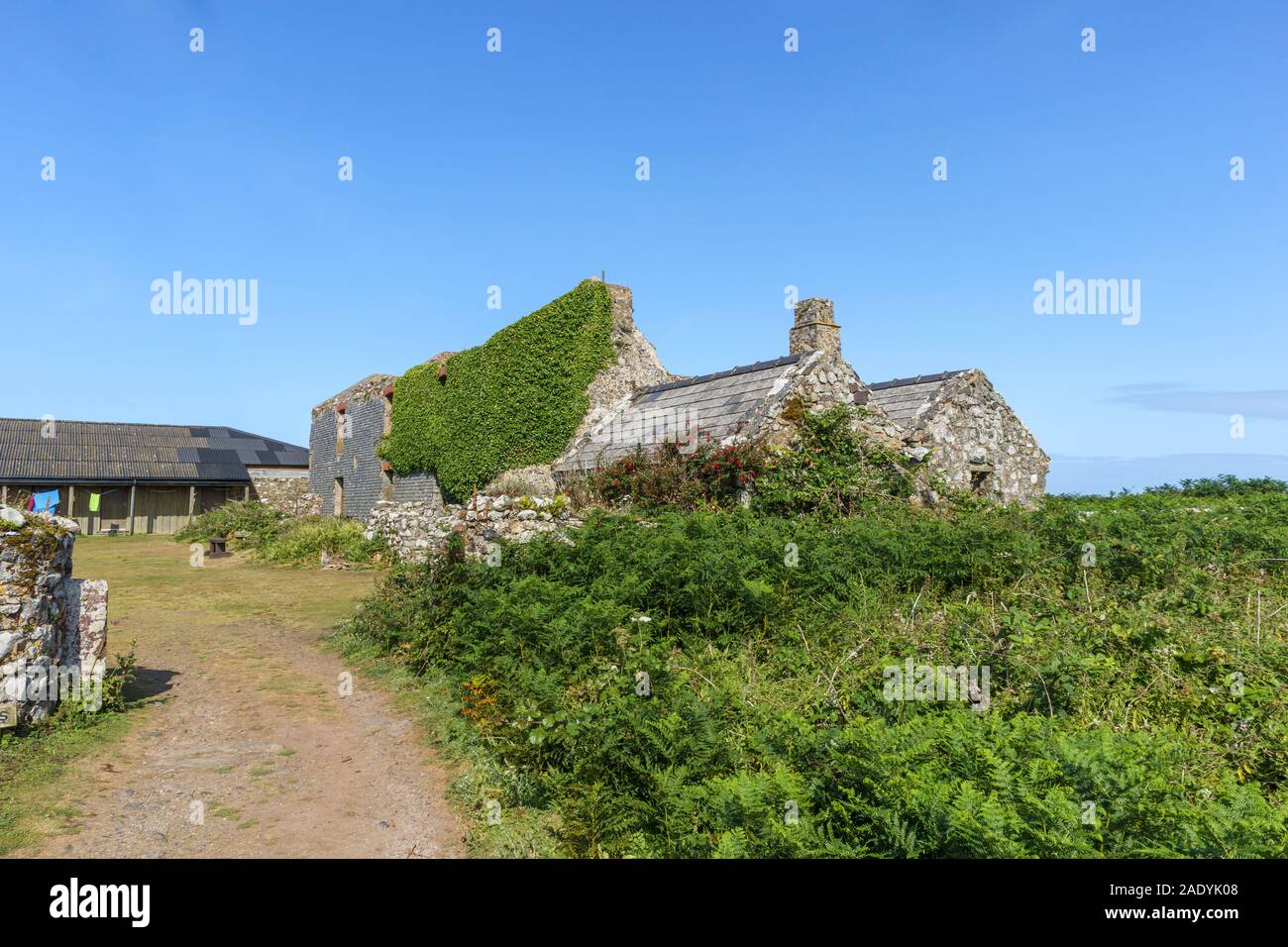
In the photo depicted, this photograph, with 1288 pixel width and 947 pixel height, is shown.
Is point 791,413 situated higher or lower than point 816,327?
lower

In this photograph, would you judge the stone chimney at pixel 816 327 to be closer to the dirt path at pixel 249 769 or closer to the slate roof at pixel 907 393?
the slate roof at pixel 907 393

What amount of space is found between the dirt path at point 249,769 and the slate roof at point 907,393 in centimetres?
1268

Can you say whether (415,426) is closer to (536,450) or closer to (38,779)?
(536,450)

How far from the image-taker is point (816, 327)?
17.3 m

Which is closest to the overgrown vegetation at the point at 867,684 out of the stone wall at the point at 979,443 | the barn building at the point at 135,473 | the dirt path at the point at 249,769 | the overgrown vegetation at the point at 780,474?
the dirt path at the point at 249,769

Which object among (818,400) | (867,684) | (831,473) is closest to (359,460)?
(818,400)

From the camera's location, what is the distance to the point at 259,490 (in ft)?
112

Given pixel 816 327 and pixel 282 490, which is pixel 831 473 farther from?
pixel 282 490

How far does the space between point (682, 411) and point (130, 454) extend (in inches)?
1146

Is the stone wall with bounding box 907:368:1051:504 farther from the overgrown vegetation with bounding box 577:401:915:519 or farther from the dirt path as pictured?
the dirt path

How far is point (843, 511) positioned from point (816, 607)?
5.43 meters

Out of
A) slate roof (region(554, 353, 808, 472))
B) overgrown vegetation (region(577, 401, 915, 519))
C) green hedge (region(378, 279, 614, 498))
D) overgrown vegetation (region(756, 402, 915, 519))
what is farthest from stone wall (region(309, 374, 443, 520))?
overgrown vegetation (region(756, 402, 915, 519))

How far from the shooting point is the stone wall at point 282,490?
33.0 meters
